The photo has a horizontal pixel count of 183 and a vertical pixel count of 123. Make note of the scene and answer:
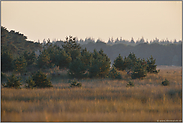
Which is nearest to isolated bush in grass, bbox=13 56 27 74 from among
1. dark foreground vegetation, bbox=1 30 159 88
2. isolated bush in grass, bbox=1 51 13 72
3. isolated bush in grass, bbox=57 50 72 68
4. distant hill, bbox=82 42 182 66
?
dark foreground vegetation, bbox=1 30 159 88

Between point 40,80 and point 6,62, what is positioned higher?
point 6,62

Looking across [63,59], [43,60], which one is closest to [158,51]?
[63,59]

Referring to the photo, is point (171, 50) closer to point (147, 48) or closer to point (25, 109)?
point (147, 48)

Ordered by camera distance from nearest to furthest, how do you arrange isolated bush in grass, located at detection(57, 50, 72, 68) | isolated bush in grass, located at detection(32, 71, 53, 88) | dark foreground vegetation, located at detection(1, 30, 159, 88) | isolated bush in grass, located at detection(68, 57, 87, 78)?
1. isolated bush in grass, located at detection(32, 71, 53, 88)
2. dark foreground vegetation, located at detection(1, 30, 159, 88)
3. isolated bush in grass, located at detection(68, 57, 87, 78)
4. isolated bush in grass, located at detection(57, 50, 72, 68)

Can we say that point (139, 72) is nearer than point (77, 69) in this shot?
Yes

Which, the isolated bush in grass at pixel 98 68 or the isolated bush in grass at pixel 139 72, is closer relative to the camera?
the isolated bush in grass at pixel 139 72

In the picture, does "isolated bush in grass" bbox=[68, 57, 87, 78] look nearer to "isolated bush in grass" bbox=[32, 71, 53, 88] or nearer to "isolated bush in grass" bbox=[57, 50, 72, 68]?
"isolated bush in grass" bbox=[57, 50, 72, 68]

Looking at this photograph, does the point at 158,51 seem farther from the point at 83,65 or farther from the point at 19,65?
the point at 19,65

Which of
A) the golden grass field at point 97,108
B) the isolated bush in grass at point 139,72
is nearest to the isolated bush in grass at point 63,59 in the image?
the isolated bush in grass at point 139,72

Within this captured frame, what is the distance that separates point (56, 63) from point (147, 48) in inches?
3377

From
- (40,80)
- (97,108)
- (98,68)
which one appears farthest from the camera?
(98,68)

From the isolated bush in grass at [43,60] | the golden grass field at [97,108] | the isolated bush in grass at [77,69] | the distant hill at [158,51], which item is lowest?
the golden grass field at [97,108]

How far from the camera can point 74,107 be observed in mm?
6605

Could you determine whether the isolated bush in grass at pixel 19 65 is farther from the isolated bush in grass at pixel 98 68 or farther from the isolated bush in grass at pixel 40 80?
the isolated bush in grass at pixel 40 80
